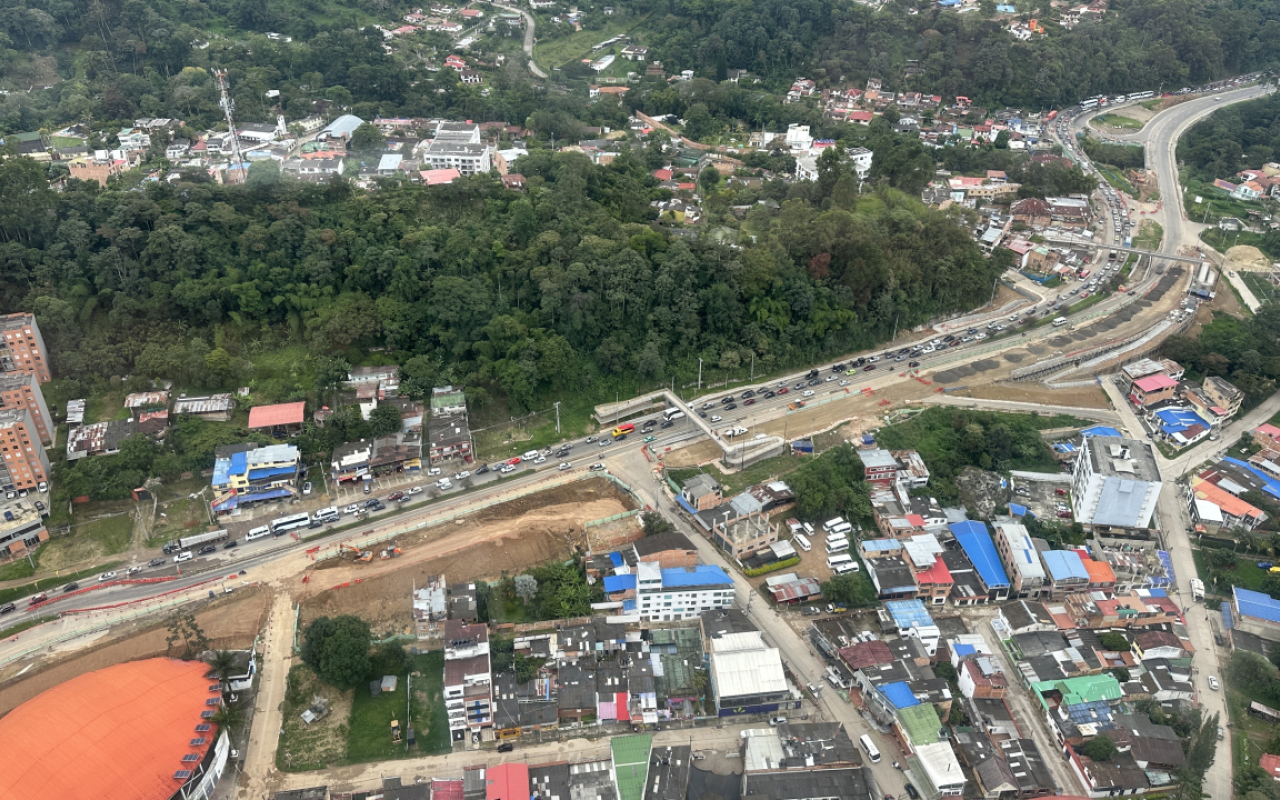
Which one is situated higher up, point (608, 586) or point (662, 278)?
point (662, 278)

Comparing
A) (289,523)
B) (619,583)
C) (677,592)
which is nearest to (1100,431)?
(677,592)

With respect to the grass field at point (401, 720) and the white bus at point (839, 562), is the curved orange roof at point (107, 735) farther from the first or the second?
the white bus at point (839, 562)

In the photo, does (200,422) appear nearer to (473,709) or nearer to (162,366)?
(162,366)

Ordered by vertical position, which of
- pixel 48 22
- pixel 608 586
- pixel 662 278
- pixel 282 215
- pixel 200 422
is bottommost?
pixel 608 586

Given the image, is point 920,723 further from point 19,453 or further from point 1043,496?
point 19,453

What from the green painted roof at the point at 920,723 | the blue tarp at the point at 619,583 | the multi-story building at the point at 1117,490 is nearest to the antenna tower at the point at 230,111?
the blue tarp at the point at 619,583

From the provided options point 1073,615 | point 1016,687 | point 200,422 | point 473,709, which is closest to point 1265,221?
point 1073,615

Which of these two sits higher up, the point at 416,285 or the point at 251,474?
the point at 416,285
